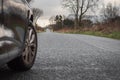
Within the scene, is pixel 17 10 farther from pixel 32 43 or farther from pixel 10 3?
pixel 32 43

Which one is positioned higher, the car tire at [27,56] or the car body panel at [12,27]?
the car body panel at [12,27]

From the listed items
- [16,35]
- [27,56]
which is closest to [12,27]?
[16,35]

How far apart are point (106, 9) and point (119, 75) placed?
67.6 m

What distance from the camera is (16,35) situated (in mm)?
3922

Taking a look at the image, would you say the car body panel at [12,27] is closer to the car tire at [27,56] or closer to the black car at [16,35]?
the black car at [16,35]

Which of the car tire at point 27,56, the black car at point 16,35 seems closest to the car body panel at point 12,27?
the black car at point 16,35

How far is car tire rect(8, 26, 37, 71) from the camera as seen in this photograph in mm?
4585

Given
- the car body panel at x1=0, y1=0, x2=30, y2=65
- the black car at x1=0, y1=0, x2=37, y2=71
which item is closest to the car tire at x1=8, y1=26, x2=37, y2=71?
the black car at x1=0, y1=0, x2=37, y2=71

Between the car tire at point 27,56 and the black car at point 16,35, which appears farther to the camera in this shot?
the car tire at point 27,56

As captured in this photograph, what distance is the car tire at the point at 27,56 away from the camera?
4585mm

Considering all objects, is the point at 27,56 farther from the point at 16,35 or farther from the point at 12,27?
the point at 12,27

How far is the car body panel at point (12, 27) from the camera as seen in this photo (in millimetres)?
3415

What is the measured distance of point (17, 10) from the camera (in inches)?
158

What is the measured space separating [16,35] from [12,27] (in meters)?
0.19
